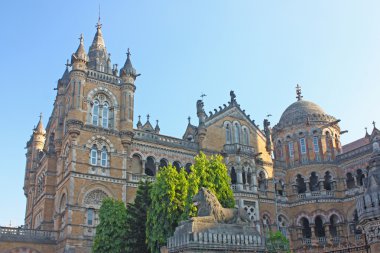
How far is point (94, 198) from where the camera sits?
108 ft

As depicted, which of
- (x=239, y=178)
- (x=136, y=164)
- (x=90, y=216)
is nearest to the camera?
(x=90, y=216)

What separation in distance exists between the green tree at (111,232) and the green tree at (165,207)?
2.30m

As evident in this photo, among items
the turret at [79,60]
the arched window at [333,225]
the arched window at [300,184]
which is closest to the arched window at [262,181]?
the arched window at [300,184]

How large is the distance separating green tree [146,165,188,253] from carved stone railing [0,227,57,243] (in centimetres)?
1130

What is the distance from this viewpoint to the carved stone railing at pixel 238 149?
40344mm

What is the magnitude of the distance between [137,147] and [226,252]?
2252cm

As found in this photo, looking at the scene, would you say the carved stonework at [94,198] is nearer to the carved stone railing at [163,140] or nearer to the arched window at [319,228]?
the carved stone railing at [163,140]

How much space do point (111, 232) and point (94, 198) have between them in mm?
6577

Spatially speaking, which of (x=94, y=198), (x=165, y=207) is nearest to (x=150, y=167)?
(x=94, y=198)

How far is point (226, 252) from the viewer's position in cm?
1483

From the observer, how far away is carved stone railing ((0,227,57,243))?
30986 millimetres

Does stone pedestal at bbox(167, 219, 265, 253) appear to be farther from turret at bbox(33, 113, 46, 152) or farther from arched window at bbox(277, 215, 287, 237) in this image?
turret at bbox(33, 113, 46, 152)

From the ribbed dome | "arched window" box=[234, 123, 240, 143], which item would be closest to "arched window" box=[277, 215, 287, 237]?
"arched window" box=[234, 123, 240, 143]

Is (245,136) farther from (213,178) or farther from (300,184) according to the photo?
(213,178)
